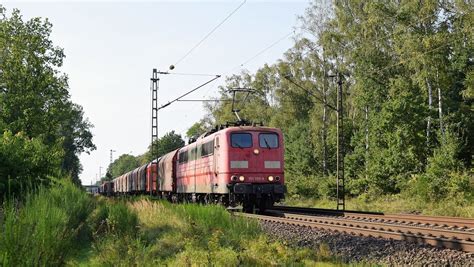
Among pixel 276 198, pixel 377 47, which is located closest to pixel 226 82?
pixel 377 47

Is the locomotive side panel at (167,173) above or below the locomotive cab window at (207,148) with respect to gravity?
below

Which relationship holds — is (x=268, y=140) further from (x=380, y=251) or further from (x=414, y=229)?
(x=380, y=251)

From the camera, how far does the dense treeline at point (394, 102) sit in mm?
29641

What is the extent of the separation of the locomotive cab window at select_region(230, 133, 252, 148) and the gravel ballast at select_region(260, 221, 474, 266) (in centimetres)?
773

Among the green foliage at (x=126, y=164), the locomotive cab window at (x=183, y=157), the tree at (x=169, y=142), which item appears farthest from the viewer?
the green foliage at (x=126, y=164)

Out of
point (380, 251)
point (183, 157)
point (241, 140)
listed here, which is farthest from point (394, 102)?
point (380, 251)

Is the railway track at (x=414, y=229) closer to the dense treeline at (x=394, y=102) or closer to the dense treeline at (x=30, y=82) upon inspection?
the dense treeline at (x=394, y=102)

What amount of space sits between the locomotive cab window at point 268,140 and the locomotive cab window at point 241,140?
1.45 ft

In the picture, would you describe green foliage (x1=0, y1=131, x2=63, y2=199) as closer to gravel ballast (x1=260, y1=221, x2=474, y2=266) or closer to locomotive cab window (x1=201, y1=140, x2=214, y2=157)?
locomotive cab window (x1=201, y1=140, x2=214, y2=157)

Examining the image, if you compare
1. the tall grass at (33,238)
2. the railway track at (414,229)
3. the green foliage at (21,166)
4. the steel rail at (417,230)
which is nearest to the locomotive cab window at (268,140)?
the railway track at (414,229)

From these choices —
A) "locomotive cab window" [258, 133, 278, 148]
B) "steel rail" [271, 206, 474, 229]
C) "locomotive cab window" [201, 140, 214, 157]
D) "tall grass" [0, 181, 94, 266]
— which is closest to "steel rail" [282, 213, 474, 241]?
"steel rail" [271, 206, 474, 229]

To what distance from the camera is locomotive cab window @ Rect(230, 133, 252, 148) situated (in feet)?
67.6

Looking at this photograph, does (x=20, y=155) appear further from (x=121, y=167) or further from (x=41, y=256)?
(x=121, y=167)

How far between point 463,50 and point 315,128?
→ 50.5ft
